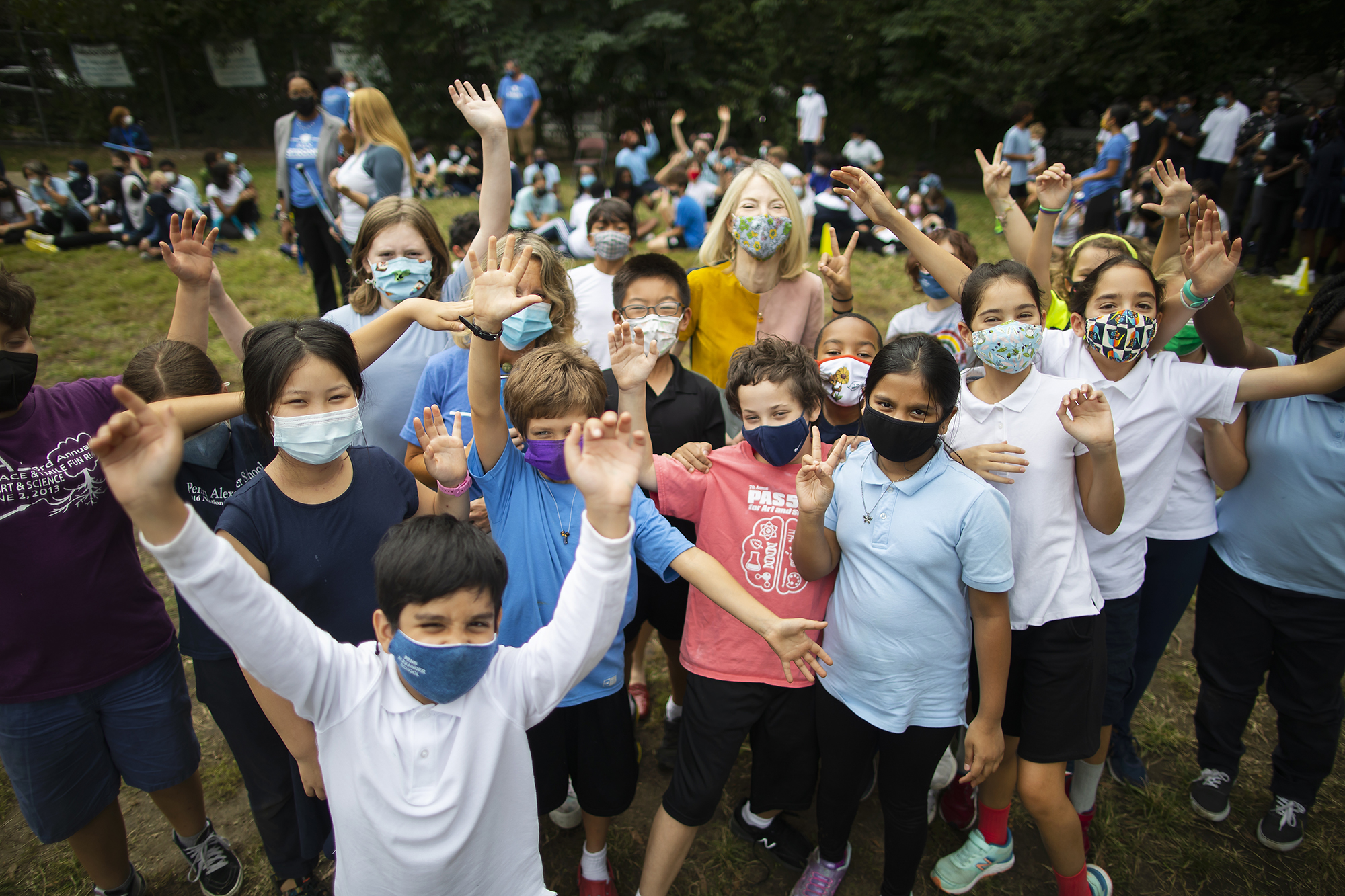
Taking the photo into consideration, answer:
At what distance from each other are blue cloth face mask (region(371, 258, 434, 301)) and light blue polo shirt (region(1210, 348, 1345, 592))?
136 inches

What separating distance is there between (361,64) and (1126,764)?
24.1 meters

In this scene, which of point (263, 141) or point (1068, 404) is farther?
point (263, 141)

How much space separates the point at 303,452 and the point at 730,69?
864 inches

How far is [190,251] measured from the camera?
2.71 metres

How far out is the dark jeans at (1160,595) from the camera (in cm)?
300

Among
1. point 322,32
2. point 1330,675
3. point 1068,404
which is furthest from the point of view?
point 322,32

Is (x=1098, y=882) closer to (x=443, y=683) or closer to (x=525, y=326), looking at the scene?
(x=443, y=683)

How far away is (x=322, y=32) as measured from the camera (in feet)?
73.3

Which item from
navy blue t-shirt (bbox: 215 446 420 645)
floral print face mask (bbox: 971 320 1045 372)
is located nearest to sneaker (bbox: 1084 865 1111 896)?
floral print face mask (bbox: 971 320 1045 372)

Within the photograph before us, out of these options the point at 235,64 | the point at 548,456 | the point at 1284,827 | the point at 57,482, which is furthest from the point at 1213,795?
Answer: the point at 235,64

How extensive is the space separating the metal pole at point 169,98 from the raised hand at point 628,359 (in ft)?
74.7

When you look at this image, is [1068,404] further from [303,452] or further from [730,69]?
[730,69]

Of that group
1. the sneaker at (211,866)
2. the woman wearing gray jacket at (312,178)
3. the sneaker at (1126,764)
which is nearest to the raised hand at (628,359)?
the sneaker at (211,866)

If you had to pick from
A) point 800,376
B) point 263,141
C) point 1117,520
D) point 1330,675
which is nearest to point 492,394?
point 800,376
